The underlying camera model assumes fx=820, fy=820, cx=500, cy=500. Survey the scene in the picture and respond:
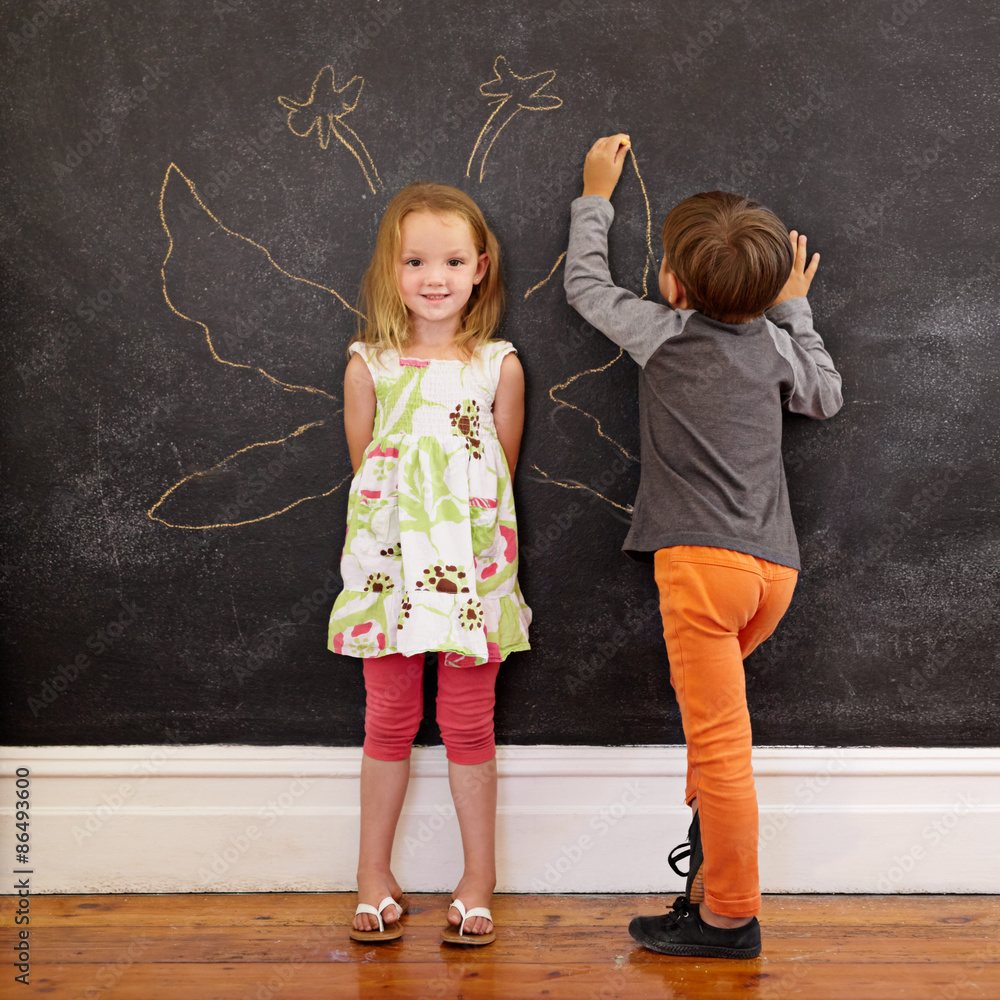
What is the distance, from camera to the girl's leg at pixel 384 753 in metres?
1.48

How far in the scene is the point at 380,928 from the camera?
1420mm

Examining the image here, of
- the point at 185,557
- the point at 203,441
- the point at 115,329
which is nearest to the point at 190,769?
the point at 185,557

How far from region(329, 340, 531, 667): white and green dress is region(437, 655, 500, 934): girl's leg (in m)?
0.05

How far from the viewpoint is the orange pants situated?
1.29m

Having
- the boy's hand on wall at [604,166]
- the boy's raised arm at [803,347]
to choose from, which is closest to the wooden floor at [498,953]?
the boy's raised arm at [803,347]

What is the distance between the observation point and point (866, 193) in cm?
154

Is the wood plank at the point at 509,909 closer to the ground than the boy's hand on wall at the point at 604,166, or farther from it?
closer to the ground

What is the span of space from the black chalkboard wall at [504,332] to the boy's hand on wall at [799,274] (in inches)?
1.6

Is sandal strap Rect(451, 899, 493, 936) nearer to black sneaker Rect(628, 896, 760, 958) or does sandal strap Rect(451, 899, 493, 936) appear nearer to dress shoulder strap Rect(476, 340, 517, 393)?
black sneaker Rect(628, 896, 760, 958)

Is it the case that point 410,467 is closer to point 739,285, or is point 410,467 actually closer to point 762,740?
point 739,285

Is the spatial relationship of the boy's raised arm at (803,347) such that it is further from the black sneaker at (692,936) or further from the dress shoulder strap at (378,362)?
the black sneaker at (692,936)

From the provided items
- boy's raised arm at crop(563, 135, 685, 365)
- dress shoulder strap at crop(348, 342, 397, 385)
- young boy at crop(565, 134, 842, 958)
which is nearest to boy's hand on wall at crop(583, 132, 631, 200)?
boy's raised arm at crop(563, 135, 685, 365)

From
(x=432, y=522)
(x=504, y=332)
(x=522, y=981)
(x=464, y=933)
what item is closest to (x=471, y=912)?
(x=464, y=933)

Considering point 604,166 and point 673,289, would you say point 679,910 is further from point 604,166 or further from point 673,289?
point 604,166
